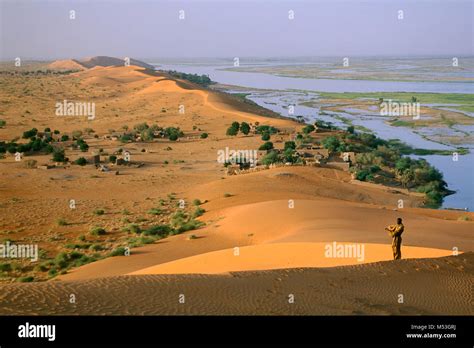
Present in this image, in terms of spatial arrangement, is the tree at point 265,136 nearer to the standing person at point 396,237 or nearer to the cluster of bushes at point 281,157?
the cluster of bushes at point 281,157

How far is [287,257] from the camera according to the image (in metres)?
Answer: 12.9

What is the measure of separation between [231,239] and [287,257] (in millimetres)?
3807

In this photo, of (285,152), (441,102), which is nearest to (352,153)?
(285,152)

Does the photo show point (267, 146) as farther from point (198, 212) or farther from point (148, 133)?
point (198, 212)

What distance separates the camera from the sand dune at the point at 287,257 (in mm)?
12203

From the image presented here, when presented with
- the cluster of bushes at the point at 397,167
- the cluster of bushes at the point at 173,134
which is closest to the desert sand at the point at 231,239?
the cluster of bushes at the point at 173,134

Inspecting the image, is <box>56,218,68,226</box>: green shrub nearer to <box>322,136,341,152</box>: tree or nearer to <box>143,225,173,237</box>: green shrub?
<box>143,225,173,237</box>: green shrub

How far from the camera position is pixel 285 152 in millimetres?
32469

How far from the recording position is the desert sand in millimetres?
8648

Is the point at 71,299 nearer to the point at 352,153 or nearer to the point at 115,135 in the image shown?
the point at 352,153

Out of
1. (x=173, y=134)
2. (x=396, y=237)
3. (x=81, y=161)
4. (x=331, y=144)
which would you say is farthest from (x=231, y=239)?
(x=173, y=134)

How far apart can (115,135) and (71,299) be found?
3430 cm

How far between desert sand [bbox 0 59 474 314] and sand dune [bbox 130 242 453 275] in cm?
4
